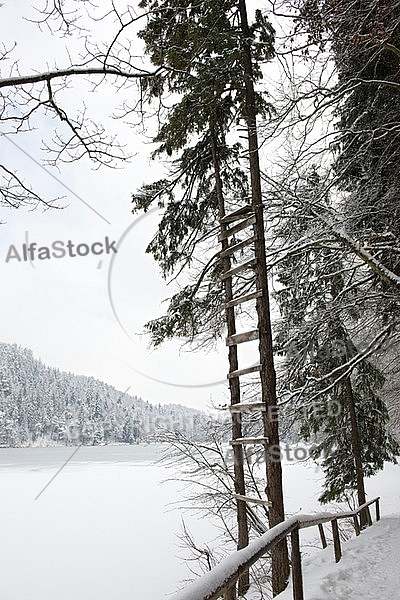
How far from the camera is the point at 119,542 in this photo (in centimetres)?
2356


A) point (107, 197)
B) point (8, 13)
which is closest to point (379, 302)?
point (8, 13)

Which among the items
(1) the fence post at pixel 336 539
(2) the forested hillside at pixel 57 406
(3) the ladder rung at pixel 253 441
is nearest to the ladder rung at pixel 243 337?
(3) the ladder rung at pixel 253 441

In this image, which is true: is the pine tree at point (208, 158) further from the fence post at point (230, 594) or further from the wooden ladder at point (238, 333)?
the fence post at point (230, 594)

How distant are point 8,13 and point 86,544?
2359cm

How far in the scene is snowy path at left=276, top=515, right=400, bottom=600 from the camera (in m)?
5.07

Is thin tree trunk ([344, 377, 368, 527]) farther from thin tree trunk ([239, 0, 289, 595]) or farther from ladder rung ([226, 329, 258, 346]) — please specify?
thin tree trunk ([239, 0, 289, 595])

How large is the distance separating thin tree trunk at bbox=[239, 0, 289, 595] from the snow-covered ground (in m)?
0.40

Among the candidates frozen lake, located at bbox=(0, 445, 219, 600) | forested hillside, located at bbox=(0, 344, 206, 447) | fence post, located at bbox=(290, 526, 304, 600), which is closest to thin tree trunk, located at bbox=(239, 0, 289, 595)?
fence post, located at bbox=(290, 526, 304, 600)

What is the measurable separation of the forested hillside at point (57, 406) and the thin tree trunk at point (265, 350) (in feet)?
76.9

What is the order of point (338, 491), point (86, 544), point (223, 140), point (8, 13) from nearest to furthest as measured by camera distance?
point (8, 13) → point (223, 140) → point (338, 491) → point (86, 544)

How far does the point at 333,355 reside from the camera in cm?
1245

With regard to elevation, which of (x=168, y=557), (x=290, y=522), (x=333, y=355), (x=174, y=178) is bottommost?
(x=168, y=557)

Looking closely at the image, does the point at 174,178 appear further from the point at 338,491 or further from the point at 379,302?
the point at 338,491

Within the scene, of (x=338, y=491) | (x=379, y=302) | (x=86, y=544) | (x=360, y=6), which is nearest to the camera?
(x=360, y=6)
